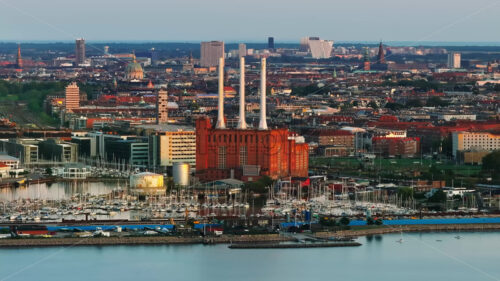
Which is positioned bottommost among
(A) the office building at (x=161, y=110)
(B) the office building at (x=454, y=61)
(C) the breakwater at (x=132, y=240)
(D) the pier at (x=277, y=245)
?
(D) the pier at (x=277, y=245)

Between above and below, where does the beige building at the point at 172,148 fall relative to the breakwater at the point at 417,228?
above

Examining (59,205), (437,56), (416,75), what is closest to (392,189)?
(59,205)

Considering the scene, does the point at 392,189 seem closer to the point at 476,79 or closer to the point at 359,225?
the point at 359,225

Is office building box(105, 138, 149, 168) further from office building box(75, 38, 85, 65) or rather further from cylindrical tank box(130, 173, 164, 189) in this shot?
office building box(75, 38, 85, 65)

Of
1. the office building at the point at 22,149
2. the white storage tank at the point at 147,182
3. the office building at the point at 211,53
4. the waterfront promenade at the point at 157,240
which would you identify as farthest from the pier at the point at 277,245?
the office building at the point at 211,53

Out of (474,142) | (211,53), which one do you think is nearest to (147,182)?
Answer: (474,142)

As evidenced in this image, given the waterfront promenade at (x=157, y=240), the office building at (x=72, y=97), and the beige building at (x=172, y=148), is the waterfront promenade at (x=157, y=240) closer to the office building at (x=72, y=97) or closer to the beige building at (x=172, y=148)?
the beige building at (x=172, y=148)

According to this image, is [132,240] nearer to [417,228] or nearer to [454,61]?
[417,228]
